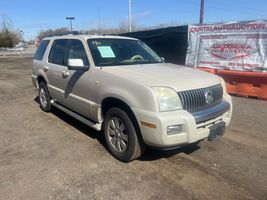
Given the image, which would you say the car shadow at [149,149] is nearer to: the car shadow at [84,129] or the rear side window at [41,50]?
the car shadow at [84,129]

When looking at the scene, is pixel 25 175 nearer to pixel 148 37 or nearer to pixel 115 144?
pixel 115 144

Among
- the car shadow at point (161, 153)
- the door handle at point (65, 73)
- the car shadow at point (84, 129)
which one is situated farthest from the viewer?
the door handle at point (65, 73)

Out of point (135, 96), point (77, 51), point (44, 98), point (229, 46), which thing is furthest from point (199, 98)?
point (229, 46)

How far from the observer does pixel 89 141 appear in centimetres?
522

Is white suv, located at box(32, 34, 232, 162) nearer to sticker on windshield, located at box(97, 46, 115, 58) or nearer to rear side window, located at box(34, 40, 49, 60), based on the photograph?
sticker on windshield, located at box(97, 46, 115, 58)

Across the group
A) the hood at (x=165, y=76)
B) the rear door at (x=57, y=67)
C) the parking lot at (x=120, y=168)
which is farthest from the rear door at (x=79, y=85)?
the parking lot at (x=120, y=168)

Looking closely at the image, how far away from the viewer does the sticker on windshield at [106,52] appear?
5016 mm

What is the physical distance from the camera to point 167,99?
377 centimetres

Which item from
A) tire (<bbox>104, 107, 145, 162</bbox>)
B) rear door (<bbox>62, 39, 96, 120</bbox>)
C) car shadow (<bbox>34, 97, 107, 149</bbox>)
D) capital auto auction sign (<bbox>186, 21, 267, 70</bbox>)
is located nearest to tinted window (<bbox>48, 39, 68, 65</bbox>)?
rear door (<bbox>62, 39, 96, 120</bbox>)

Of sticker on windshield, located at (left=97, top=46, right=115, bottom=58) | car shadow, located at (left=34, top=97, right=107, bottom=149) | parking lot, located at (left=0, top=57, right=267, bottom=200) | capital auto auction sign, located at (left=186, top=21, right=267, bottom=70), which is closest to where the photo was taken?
parking lot, located at (left=0, top=57, right=267, bottom=200)

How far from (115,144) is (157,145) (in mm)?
920

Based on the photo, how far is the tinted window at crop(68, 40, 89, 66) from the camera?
5105 millimetres

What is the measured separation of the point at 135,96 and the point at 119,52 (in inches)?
62.1

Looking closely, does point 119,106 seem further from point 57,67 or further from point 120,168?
point 57,67
